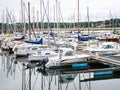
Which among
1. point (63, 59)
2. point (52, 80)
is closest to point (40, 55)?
point (63, 59)

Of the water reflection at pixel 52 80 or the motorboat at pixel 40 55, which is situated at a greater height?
the motorboat at pixel 40 55

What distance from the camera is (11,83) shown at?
78.2ft

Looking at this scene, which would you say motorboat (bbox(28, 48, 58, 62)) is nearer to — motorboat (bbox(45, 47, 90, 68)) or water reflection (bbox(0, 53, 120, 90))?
water reflection (bbox(0, 53, 120, 90))

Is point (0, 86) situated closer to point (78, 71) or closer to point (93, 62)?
point (78, 71)

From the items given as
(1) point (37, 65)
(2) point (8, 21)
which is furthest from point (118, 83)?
(2) point (8, 21)

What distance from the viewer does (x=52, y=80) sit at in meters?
24.4

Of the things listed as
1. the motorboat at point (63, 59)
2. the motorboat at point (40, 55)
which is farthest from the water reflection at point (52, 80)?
the motorboat at point (40, 55)

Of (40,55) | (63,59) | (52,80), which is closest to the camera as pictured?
(52,80)

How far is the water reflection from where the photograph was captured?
21.9 metres

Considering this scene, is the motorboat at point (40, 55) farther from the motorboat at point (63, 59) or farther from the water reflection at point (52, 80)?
the motorboat at point (63, 59)

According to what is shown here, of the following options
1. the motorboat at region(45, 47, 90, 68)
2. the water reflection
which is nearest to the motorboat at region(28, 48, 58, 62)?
the water reflection

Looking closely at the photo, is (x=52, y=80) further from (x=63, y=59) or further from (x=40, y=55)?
(x=40, y=55)

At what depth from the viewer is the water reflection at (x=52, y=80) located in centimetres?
2186

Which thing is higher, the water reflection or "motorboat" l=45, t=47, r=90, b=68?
"motorboat" l=45, t=47, r=90, b=68
